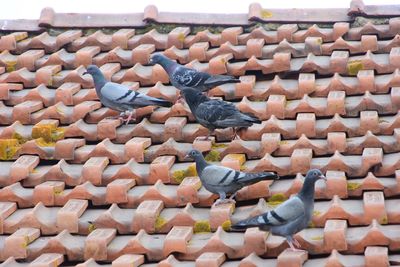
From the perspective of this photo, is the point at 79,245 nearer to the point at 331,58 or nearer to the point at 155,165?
the point at 155,165

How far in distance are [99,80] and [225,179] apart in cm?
177

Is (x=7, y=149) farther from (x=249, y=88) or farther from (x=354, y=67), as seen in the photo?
(x=354, y=67)

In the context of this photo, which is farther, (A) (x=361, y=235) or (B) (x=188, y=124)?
(B) (x=188, y=124)

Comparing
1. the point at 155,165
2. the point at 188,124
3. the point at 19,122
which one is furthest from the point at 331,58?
the point at 19,122

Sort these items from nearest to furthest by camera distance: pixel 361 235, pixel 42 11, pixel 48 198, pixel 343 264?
pixel 343 264 < pixel 361 235 < pixel 48 198 < pixel 42 11

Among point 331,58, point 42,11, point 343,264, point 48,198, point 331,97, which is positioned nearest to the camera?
point 343,264

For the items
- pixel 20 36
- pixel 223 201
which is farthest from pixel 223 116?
pixel 20 36

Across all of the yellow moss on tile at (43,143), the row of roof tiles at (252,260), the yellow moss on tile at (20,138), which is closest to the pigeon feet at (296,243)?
the row of roof tiles at (252,260)

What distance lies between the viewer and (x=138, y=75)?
295 inches

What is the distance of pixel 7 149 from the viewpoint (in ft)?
21.5

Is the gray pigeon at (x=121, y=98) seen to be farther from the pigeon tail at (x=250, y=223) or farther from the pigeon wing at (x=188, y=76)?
the pigeon tail at (x=250, y=223)

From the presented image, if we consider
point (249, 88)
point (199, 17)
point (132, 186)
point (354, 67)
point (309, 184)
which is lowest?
point (132, 186)

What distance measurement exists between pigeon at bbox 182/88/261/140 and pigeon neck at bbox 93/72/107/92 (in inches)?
27.7

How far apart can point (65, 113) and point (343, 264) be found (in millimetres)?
2824
